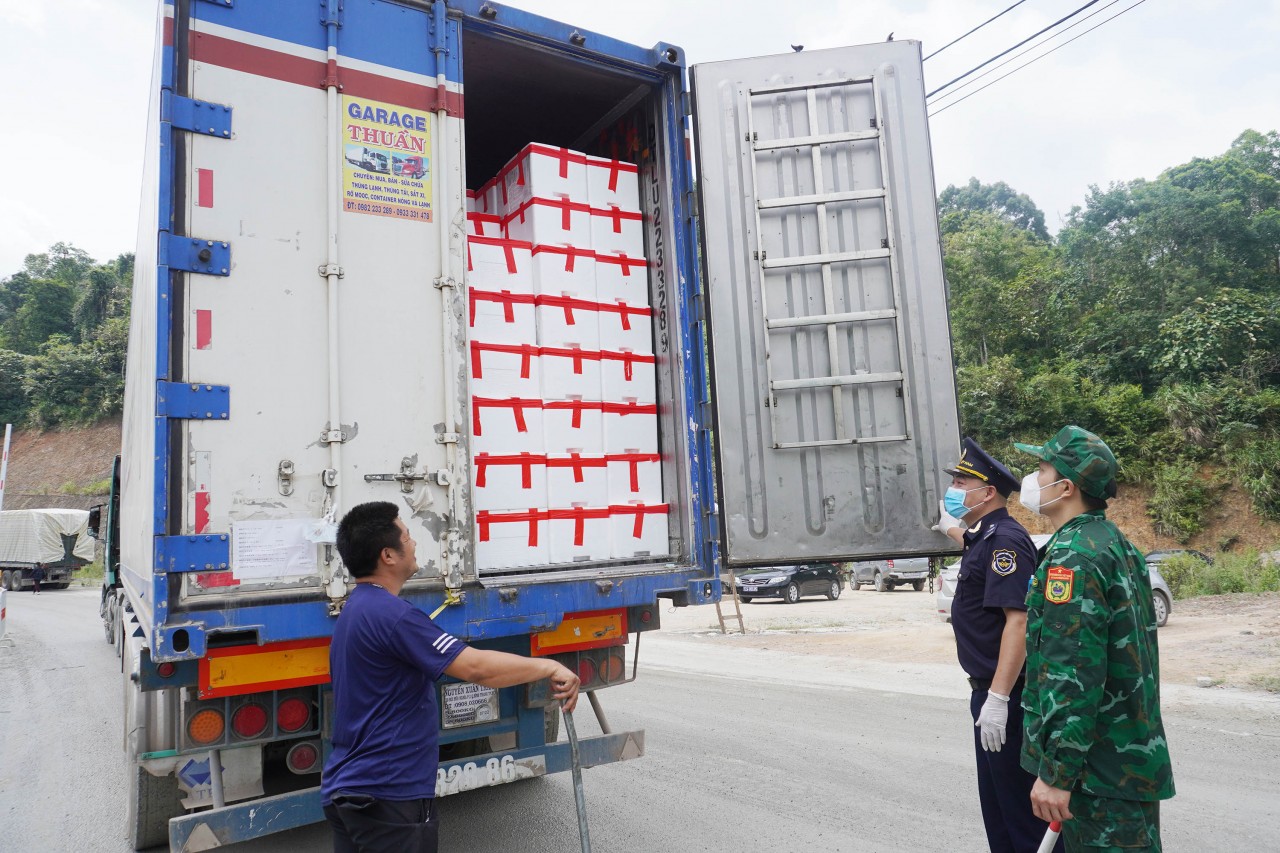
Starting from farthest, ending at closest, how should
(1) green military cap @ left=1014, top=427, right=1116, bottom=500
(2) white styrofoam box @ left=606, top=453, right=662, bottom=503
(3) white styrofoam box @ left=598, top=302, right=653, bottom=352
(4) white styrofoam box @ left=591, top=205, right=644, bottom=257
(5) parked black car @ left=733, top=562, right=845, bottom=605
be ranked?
(5) parked black car @ left=733, top=562, right=845, bottom=605, (4) white styrofoam box @ left=591, top=205, right=644, bottom=257, (3) white styrofoam box @ left=598, top=302, right=653, bottom=352, (2) white styrofoam box @ left=606, top=453, right=662, bottom=503, (1) green military cap @ left=1014, top=427, right=1116, bottom=500

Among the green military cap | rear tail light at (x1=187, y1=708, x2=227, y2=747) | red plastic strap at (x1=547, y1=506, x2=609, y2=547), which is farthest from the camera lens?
red plastic strap at (x1=547, y1=506, x2=609, y2=547)

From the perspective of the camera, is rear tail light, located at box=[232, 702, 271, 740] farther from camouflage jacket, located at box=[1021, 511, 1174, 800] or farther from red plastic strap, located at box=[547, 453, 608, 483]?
camouflage jacket, located at box=[1021, 511, 1174, 800]

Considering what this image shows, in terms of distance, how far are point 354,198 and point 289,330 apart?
0.67m

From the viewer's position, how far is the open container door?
4594mm

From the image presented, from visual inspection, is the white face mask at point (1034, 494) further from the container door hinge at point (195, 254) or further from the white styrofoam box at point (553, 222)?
the container door hinge at point (195, 254)

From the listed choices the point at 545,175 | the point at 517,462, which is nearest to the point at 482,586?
the point at 517,462

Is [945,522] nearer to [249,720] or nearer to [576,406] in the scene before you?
[576,406]

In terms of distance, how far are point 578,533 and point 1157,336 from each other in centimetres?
3193

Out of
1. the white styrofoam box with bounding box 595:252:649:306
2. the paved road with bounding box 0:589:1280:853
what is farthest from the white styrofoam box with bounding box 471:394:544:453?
the paved road with bounding box 0:589:1280:853

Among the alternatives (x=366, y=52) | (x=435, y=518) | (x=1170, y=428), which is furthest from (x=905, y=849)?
(x=1170, y=428)

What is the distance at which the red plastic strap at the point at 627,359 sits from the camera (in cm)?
443

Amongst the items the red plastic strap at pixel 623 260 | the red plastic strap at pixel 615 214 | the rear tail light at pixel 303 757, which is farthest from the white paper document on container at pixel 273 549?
the red plastic strap at pixel 615 214

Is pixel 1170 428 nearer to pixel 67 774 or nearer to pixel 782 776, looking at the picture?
pixel 782 776

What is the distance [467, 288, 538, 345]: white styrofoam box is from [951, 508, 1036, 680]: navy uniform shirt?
7.48 feet
